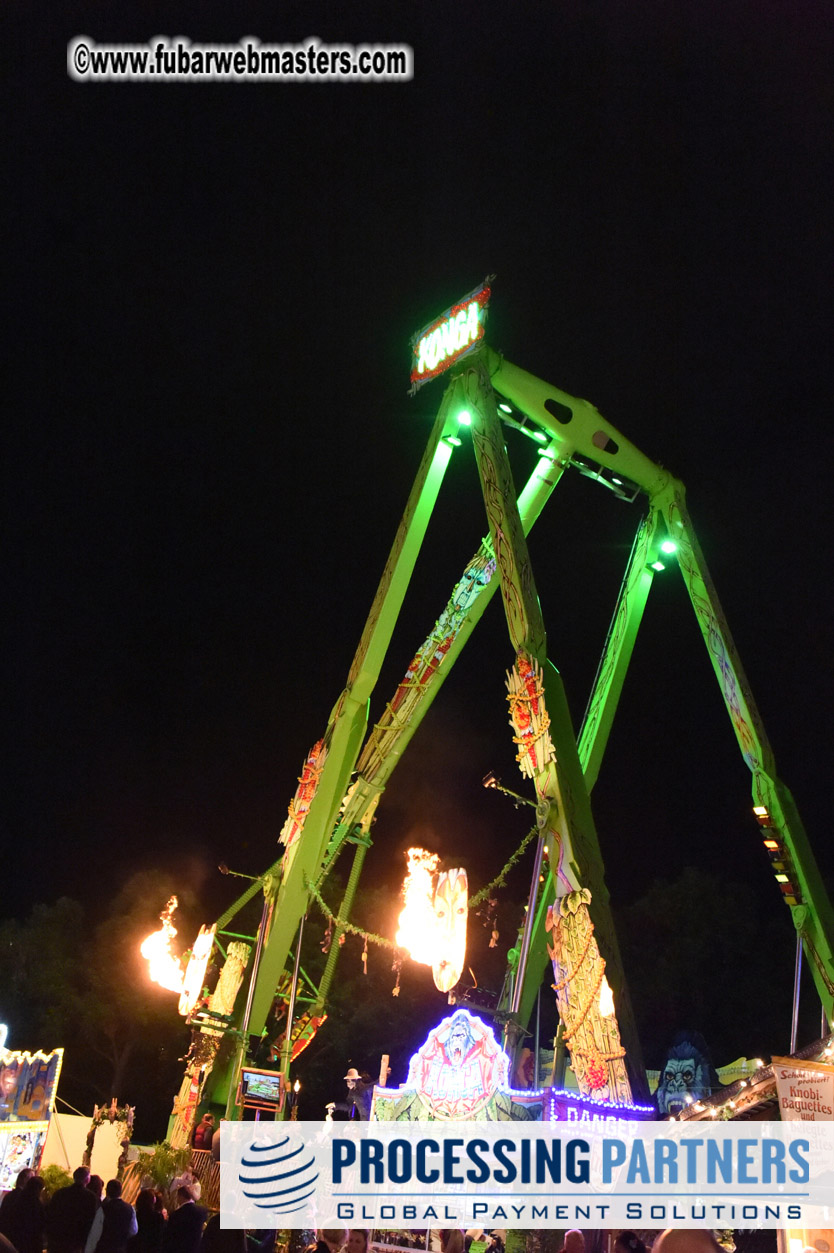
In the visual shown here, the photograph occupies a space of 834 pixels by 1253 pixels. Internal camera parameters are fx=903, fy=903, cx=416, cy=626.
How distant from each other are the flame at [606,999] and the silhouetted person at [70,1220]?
19.7ft

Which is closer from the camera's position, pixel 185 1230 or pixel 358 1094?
pixel 185 1230

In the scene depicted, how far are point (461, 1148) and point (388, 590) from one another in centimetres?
1035

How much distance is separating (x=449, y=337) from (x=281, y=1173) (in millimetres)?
14023

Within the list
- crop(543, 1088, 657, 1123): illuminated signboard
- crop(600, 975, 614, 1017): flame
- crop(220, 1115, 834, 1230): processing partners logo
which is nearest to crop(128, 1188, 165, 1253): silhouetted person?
crop(220, 1115, 834, 1230): processing partners logo

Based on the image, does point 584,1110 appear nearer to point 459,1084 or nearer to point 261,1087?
point 459,1084

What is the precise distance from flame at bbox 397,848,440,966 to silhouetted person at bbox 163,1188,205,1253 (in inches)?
426

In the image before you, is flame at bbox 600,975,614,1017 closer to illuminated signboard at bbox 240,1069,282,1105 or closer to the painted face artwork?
the painted face artwork

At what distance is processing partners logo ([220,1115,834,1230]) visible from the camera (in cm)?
752

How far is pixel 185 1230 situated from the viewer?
16.6 ft

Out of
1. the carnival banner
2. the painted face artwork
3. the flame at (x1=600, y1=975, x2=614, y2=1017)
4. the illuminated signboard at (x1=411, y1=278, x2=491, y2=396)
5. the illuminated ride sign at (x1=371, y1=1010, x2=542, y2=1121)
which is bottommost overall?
the carnival banner

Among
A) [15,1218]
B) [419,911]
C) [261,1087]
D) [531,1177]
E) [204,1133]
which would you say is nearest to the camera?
[15,1218]

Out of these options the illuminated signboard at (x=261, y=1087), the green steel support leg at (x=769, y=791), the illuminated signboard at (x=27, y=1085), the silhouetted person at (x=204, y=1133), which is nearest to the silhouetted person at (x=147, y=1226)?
the green steel support leg at (x=769, y=791)

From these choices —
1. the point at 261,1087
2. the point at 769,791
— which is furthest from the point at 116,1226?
the point at 261,1087

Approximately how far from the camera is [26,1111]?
1501cm
